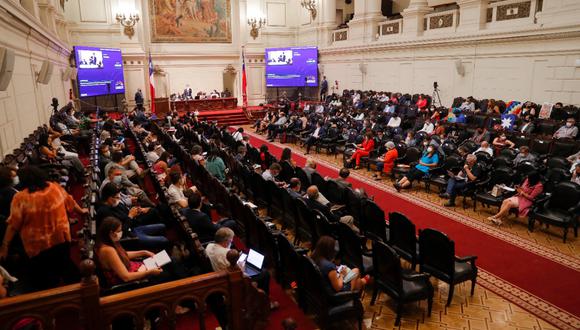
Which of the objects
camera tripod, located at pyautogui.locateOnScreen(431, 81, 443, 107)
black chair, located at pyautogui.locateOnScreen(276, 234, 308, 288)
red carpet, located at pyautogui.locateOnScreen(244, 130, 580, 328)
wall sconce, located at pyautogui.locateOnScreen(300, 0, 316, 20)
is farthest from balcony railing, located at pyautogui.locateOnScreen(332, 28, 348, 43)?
black chair, located at pyautogui.locateOnScreen(276, 234, 308, 288)

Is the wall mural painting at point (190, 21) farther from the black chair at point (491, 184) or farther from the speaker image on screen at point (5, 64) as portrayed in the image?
the black chair at point (491, 184)

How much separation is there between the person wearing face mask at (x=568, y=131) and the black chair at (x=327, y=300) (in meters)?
7.72

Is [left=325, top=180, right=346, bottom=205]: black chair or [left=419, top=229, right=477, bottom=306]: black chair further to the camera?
[left=325, top=180, right=346, bottom=205]: black chair

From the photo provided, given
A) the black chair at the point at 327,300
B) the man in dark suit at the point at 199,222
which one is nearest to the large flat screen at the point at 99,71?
the man in dark suit at the point at 199,222

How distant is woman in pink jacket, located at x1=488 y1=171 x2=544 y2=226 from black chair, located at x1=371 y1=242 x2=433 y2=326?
3196 mm

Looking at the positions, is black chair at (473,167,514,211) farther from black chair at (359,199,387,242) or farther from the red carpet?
black chair at (359,199,387,242)

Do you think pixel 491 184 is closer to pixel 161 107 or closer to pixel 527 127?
pixel 527 127

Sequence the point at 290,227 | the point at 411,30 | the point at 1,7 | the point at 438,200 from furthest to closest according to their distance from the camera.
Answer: the point at 411,30 → the point at 438,200 → the point at 290,227 → the point at 1,7

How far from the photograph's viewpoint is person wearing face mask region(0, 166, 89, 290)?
11.5 ft

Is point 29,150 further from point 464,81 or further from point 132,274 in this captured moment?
point 464,81

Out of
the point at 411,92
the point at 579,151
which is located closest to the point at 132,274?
the point at 579,151

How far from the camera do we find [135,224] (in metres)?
5.18

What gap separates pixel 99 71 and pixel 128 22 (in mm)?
3374

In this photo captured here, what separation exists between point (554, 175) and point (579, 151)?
5.80ft
